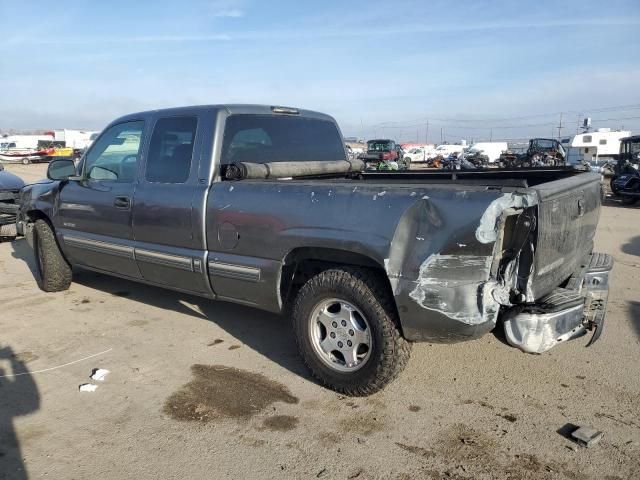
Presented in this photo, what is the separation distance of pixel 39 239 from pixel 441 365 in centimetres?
459

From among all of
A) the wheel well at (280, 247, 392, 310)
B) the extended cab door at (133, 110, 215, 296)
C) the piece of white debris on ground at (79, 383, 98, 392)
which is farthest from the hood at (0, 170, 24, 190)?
the wheel well at (280, 247, 392, 310)

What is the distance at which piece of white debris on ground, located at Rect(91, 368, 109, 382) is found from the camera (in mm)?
3781

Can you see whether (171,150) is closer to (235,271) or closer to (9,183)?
(235,271)

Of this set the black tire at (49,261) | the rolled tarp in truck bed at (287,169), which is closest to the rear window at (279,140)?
the rolled tarp in truck bed at (287,169)

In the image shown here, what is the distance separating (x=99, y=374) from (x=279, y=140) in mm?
2355

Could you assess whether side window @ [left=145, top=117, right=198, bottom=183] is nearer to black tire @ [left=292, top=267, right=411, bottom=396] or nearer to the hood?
black tire @ [left=292, top=267, right=411, bottom=396]

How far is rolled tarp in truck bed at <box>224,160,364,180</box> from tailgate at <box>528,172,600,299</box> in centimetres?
196

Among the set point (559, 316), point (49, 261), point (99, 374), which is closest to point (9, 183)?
point (49, 261)

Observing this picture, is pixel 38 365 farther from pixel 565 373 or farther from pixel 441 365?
pixel 565 373

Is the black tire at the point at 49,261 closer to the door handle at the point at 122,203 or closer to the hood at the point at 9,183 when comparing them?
the door handle at the point at 122,203

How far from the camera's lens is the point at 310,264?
3.68 m

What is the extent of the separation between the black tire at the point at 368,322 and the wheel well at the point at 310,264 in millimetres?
64

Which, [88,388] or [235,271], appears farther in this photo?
[235,271]

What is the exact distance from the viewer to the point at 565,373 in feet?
12.2
